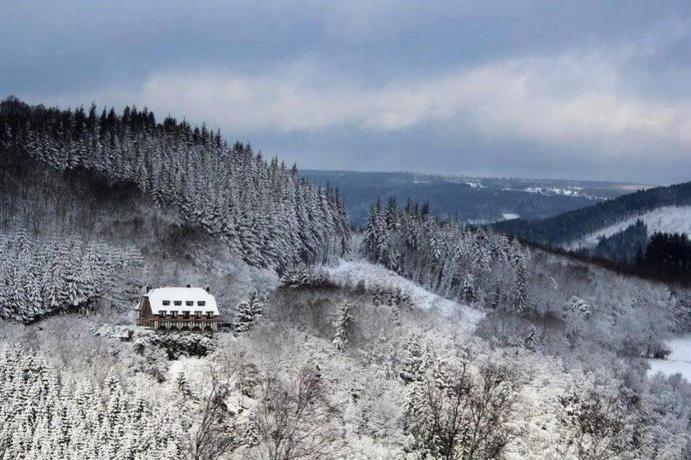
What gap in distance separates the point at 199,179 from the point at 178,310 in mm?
41350

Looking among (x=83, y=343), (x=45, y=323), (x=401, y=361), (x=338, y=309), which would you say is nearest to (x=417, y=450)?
(x=401, y=361)

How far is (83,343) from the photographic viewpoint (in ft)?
236

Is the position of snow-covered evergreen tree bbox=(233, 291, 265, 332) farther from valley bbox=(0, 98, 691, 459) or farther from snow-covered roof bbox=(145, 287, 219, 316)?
snow-covered roof bbox=(145, 287, 219, 316)

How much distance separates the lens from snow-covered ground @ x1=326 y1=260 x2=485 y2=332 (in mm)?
115500

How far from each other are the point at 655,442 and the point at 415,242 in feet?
212

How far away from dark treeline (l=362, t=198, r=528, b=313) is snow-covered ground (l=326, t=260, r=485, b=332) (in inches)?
168

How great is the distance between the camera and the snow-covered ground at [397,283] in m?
116

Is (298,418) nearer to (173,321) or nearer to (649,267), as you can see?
(173,321)

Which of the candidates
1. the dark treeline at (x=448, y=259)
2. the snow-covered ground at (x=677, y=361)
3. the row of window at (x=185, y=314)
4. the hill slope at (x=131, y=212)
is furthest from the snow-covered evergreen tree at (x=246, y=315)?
the snow-covered ground at (x=677, y=361)

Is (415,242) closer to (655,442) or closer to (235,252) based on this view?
(235,252)

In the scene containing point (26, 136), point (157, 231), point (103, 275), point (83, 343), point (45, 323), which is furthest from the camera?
point (26, 136)

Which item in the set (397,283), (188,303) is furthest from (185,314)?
(397,283)

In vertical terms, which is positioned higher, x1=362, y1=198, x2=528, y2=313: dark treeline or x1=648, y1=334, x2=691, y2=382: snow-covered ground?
x1=362, y1=198, x2=528, y2=313: dark treeline

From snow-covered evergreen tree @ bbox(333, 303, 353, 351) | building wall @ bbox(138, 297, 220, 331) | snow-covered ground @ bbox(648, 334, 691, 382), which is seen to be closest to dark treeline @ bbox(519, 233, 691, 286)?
snow-covered ground @ bbox(648, 334, 691, 382)
